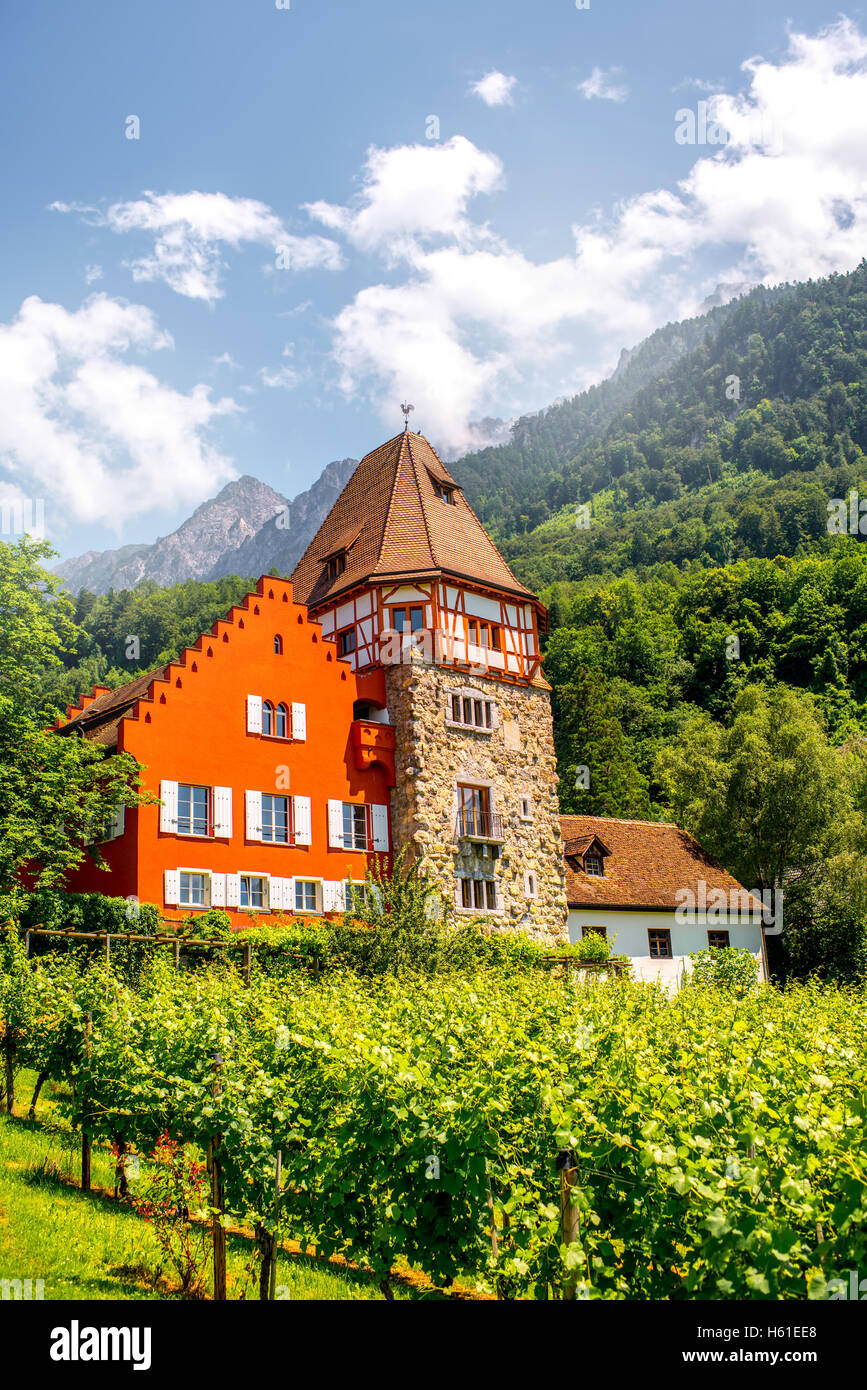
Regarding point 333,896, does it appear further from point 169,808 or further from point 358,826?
point 169,808

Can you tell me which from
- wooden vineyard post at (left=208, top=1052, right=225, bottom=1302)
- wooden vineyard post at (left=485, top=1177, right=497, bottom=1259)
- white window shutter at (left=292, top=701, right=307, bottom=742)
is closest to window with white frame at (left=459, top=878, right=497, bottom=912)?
white window shutter at (left=292, top=701, right=307, bottom=742)

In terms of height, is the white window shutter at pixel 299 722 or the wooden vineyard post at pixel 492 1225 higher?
the white window shutter at pixel 299 722

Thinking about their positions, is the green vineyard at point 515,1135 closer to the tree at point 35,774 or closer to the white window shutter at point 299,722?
the tree at point 35,774

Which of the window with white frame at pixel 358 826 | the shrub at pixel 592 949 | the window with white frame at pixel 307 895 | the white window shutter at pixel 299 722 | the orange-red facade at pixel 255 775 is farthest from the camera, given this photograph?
Answer: the shrub at pixel 592 949

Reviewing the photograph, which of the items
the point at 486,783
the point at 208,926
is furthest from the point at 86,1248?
the point at 486,783

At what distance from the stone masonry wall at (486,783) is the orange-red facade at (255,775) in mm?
787

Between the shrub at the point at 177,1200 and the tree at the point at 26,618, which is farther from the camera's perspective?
the tree at the point at 26,618

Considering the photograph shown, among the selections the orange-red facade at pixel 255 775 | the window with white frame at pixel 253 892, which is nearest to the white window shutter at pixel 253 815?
the orange-red facade at pixel 255 775

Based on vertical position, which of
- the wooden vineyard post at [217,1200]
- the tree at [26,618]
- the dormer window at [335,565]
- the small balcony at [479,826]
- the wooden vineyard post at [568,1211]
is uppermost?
the dormer window at [335,565]

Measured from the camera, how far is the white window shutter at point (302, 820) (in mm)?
27370

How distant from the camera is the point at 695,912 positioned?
3700cm

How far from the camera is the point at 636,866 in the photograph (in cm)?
3784

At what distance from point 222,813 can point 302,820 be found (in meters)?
2.59
